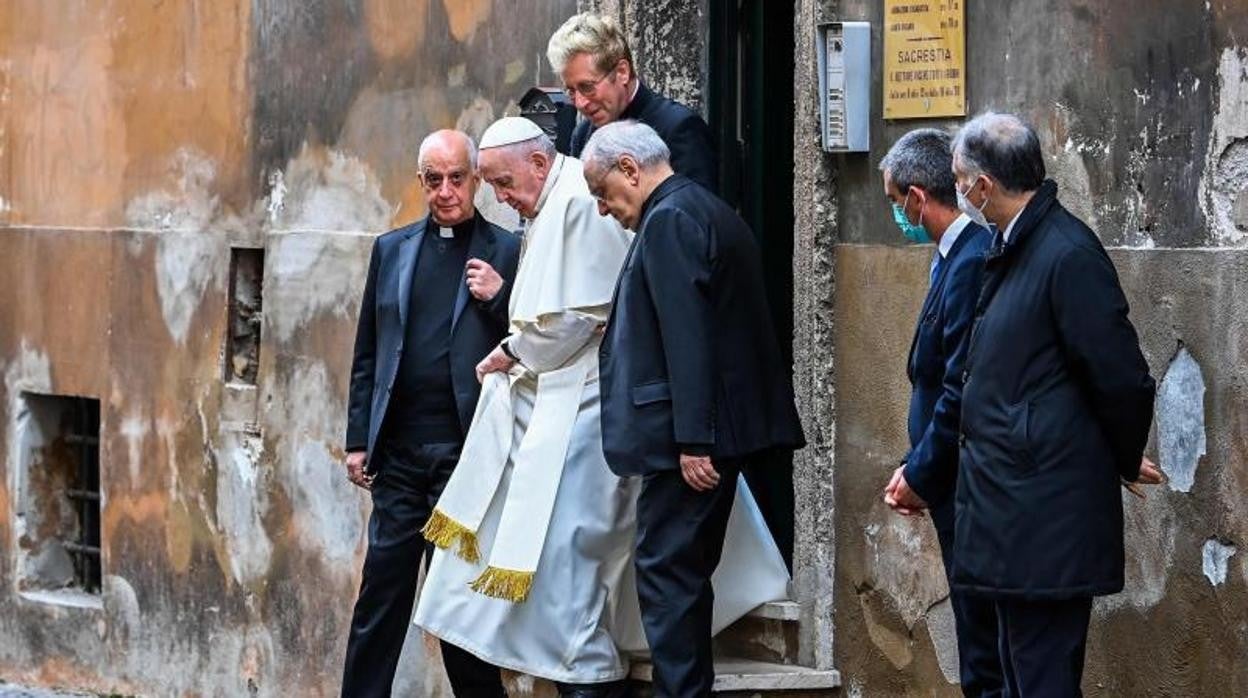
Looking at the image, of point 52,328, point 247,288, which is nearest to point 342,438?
point 247,288

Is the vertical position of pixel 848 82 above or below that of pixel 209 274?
above

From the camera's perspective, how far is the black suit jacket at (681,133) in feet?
27.3

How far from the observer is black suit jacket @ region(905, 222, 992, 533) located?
6984mm

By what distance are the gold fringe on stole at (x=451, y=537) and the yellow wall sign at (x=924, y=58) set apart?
1.81 meters

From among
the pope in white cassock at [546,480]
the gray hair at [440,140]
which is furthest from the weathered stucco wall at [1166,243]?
the gray hair at [440,140]

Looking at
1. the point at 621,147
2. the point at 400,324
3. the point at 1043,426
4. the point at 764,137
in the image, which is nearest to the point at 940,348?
the point at 1043,426

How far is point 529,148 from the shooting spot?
27.7ft

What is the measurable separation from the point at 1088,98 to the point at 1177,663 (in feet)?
5.13

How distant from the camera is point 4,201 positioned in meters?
12.2

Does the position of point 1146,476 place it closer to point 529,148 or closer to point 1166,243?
point 1166,243

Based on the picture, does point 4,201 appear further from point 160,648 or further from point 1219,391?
point 1219,391

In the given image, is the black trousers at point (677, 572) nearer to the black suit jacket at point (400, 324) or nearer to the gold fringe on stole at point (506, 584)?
the gold fringe on stole at point (506, 584)

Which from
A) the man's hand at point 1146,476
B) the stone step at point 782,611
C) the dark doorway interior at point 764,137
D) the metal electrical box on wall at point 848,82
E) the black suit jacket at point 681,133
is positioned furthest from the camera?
the dark doorway interior at point 764,137

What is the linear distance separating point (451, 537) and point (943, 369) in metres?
1.93
